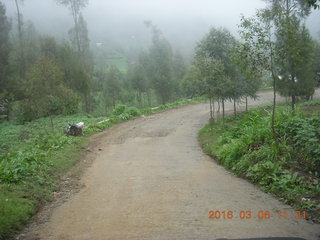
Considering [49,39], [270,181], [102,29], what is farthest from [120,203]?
[102,29]

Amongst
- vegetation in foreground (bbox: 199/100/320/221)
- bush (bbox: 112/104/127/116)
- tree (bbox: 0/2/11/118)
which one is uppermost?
tree (bbox: 0/2/11/118)

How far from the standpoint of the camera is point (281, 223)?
535 centimetres

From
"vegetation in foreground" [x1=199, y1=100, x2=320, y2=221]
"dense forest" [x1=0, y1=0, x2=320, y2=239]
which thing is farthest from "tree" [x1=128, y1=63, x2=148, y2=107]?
"vegetation in foreground" [x1=199, y1=100, x2=320, y2=221]

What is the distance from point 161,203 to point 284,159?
12.6 ft

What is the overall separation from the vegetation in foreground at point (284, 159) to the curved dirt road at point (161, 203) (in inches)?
14.2

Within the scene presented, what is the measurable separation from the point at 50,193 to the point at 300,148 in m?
6.88

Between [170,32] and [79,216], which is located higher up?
[170,32]

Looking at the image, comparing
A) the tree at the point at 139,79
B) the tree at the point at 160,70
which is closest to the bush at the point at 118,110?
the tree at the point at 160,70

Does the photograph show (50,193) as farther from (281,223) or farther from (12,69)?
(12,69)

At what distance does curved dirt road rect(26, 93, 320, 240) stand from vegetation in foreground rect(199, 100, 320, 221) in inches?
14.2

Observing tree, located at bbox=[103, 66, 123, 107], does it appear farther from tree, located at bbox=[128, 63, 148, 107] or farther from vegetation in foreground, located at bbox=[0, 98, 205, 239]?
vegetation in foreground, located at bbox=[0, 98, 205, 239]

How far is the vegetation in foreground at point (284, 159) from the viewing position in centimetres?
661
